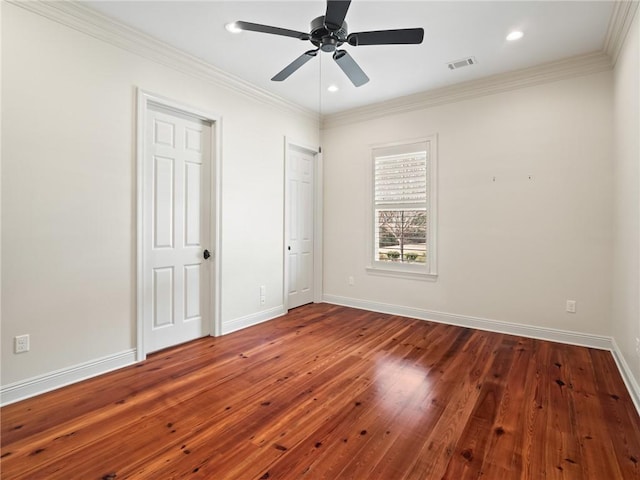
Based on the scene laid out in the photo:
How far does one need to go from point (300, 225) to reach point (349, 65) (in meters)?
2.77

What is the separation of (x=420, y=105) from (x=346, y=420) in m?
3.95

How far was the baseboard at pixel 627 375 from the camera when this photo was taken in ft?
7.68

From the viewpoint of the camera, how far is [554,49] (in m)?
3.28

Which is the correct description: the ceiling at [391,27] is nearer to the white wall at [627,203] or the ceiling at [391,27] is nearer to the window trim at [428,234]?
the white wall at [627,203]

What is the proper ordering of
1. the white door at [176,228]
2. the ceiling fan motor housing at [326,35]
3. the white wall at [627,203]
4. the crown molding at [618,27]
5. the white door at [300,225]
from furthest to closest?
1. the white door at [300,225]
2. the white door at [176,228]
3. the crown molding at [618,27]
4. the white wall at [627,203]
5. the ceiling fan motor housing at [326,35]

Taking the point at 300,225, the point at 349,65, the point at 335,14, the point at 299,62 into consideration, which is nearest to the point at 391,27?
the point at 349,65

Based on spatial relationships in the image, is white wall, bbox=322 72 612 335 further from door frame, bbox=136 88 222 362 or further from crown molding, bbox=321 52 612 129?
door frame, bbox=136 88 222 362

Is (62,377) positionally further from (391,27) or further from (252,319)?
(391,27)

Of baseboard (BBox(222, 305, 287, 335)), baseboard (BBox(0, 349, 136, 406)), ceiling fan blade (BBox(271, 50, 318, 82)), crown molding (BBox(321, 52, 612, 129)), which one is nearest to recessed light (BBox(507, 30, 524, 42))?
crown molding (BBox(321, 52, 612, 129))

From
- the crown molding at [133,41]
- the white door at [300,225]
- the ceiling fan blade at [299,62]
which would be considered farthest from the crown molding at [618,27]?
the white door at [300,225]

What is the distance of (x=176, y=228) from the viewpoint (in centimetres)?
344

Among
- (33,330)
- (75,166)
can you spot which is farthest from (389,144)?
(33,330)

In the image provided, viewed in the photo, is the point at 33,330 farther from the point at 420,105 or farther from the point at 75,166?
the point at 420,105

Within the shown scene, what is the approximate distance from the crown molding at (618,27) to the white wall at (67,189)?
3817mm
